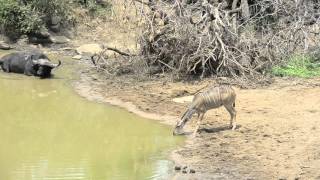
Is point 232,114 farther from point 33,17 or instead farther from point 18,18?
point 18,18

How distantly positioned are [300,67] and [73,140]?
A: 7.49 meters

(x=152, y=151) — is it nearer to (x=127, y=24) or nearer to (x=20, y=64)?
(x=20, y=64)

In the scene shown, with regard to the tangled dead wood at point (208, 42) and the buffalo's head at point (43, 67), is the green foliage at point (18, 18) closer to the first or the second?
the buffalo's head at point (43, 67)

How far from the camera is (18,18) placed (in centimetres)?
2100

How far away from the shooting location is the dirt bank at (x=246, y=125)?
8.97 meters

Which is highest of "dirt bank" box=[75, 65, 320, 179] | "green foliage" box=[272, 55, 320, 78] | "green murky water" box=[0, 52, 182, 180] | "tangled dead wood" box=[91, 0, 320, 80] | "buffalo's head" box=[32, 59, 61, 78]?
"tangled dead wood" box=[91, 0, 320, 80]

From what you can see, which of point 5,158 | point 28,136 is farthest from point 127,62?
point 5,158

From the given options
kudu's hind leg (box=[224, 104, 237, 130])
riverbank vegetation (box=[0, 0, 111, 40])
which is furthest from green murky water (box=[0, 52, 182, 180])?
riverbank vegetation (box=[0, 0, 111, 40])

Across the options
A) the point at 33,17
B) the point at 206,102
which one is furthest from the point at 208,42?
the point at 33,17

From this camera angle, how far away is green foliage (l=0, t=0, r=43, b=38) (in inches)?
818

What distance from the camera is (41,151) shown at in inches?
394

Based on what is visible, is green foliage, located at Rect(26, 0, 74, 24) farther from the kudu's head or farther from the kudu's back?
the kudu's back

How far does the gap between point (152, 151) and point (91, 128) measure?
193 cm

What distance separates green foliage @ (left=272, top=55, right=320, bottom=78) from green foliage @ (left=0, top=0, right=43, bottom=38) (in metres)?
9.33
